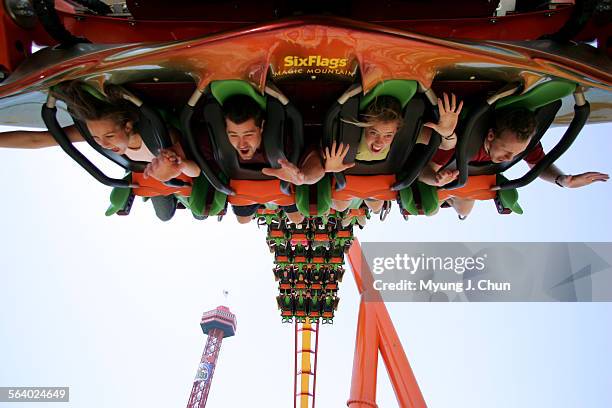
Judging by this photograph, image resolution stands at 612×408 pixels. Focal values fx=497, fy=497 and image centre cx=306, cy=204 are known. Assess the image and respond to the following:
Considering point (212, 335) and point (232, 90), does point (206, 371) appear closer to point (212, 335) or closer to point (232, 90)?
point (212, 335)

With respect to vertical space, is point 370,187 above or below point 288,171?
above

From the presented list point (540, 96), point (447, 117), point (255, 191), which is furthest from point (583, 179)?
point (255, 191)

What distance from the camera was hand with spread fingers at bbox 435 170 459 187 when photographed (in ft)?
7.20

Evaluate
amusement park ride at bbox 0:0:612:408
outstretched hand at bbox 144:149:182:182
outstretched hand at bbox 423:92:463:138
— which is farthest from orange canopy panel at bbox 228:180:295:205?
outstretched hand at bbox 423:92:463:138

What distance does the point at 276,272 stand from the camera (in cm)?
577

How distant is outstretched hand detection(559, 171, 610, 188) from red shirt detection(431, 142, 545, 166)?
0.17 metres

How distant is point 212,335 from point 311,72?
36988mm

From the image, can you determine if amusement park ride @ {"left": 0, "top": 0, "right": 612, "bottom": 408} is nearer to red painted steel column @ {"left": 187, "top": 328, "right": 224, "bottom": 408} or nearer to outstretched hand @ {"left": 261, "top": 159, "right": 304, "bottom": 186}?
outstretched hand @ {"left": 261, "top": 159, "right": 304, "bottom": 186}

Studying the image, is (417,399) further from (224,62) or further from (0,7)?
(0,7)

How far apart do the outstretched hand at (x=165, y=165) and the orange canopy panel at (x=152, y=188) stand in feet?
1.16

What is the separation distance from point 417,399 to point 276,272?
203 centimetres

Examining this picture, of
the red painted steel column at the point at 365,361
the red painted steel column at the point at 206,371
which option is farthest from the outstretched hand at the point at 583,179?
the red painted steel column at the point at 206,371

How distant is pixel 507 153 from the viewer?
6.87 feet

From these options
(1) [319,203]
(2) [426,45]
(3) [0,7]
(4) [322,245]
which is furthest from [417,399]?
(3) [0,7]
